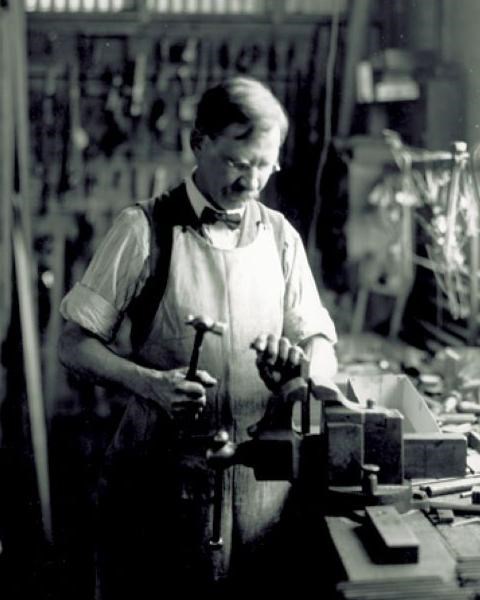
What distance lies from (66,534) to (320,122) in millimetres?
3048

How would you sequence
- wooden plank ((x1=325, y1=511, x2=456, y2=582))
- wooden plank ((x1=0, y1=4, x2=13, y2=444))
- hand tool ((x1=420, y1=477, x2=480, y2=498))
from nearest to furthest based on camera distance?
wooden plank ((x1=325, y1=511, x2=456, y2=582)) < hand tool ((x1=420, y1=477, x2=480, y2=498)) < wooden plank ((x1=0, y1=4, x2=13, y2=444))

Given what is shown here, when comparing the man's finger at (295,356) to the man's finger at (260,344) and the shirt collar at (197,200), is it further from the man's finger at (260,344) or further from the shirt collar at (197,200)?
the shirt collar at (197,200)

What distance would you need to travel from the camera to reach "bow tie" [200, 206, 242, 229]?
244 cm

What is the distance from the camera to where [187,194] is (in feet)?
8.08

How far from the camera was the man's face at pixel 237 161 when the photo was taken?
2.25 meters

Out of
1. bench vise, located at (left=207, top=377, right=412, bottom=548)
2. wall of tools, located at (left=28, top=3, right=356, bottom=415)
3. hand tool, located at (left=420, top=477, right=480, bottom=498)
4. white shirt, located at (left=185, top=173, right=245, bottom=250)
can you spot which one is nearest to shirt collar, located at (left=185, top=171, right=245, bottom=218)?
white shirt, located at (left=185, top=173, right=245, bottom=250)

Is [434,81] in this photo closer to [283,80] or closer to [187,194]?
[283,80]

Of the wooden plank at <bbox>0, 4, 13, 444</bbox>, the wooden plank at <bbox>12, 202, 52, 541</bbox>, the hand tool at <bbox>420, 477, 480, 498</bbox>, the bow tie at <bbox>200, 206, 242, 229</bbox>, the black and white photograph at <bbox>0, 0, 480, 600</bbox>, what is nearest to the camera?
the black and white photograph at <bbox>0, 0, 480, 600</bbox>

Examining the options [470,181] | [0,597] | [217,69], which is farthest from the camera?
[217,69]

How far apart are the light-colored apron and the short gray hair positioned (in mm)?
328

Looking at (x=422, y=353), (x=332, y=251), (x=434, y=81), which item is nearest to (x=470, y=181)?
(x=422, y=353)

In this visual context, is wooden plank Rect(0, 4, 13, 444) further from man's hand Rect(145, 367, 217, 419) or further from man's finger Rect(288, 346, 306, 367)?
man's finger Rect(288, 346, 306, 367)

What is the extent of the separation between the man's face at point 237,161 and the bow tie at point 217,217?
63 millimetres

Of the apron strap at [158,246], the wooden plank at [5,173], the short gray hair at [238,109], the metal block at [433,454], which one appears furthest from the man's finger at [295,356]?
the wooden plank at [5,173]
